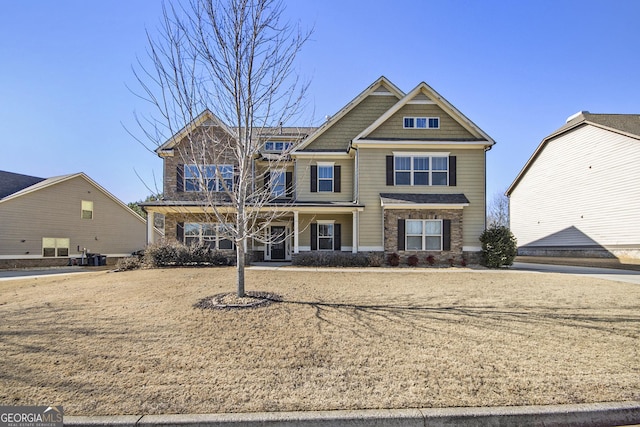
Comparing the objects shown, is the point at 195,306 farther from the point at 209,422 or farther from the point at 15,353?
the point at 209,422

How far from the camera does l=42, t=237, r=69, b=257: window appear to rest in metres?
22.9

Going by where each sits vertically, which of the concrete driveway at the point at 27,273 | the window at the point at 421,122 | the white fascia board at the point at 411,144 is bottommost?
the concrete driveway at the point at 27,273

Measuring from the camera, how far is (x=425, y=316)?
263 inches

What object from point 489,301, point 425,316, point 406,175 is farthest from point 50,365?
point 406,175

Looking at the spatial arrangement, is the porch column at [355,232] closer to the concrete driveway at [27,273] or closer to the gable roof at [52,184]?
the concrete driveway at [27,273]

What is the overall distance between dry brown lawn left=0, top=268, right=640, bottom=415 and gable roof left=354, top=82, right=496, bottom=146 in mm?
11654

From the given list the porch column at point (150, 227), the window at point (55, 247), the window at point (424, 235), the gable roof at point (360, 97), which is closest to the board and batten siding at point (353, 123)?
the gable roof at point (360, 97)

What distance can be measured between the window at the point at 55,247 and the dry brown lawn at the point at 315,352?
1811 cm

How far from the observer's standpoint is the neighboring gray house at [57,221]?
21453 mm

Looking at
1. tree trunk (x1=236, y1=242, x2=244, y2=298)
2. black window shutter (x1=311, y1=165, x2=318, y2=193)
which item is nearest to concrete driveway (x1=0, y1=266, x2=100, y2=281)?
black window shutter (x1=311, y1=165, x2=318, y2=193)

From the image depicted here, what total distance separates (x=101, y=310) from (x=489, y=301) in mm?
8232

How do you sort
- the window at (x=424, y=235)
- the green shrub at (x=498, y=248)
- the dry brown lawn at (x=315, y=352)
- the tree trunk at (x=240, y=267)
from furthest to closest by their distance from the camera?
1. the window at (x=424, y=235)
2. the green shrub at (x=498, y=248)
3. the tree trunk at (x=240, y=267)
4. the dry brown lawn at (x=315, y=352)

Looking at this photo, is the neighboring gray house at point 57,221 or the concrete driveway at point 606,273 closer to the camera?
the concrete driveway at point 606,273

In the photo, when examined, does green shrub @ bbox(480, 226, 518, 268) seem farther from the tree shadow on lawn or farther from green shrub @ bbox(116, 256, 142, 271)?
green shrub @ bbox(116, 256, 142, 271)
